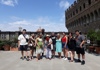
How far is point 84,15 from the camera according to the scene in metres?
46.4

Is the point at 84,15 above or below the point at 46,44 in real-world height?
above

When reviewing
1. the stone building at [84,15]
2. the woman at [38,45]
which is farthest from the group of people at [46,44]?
the stone building at [84,15]

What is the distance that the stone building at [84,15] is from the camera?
3912cm

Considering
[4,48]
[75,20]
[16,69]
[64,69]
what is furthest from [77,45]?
[75,20]

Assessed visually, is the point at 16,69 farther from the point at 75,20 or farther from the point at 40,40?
the point at 75,20

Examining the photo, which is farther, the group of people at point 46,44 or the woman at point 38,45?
the woman at point 38,45

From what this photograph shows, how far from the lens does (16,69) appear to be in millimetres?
10484

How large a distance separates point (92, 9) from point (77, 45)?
1168 inches

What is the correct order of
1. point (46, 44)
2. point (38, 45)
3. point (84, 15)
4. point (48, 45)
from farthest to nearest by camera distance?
point (84, 15) → point (46, 44) → point (48, 45) → point (38, 45)

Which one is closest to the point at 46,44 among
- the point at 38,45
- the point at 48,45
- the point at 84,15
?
the point at 48,45

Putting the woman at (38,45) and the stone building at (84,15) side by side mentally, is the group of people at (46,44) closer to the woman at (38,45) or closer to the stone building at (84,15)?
the woman at (38,45)

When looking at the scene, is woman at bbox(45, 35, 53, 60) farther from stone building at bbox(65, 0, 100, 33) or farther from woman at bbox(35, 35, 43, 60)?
stone building at bbox(65, 0, 100, 33)

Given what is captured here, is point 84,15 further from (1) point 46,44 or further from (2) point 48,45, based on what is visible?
(2) point 48,45

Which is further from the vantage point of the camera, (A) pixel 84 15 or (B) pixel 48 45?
(A) pixel 84 15
